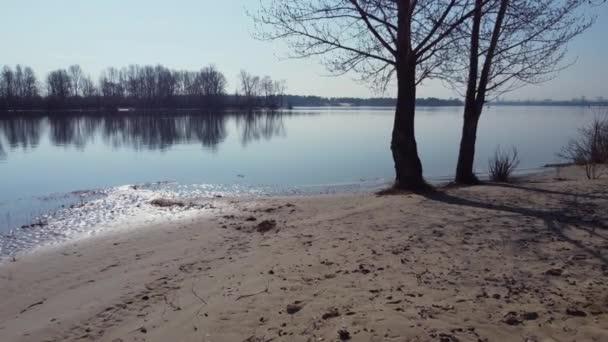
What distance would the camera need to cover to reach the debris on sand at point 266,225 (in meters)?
7.96

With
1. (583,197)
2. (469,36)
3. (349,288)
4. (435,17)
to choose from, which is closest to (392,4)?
(435,17)

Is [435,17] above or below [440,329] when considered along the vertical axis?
above

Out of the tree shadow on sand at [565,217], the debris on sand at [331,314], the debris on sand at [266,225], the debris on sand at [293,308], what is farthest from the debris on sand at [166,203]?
A: the debris on sand at [331,314]

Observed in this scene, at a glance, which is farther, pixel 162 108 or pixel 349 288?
pixel 162 108

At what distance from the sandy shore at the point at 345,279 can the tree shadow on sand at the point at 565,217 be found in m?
0.03

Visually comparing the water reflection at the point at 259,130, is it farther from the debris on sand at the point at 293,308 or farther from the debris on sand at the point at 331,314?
the debris on sand at the point at 331,314

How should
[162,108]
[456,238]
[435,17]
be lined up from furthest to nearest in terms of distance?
[162,108]
[435,17]
[456,238]

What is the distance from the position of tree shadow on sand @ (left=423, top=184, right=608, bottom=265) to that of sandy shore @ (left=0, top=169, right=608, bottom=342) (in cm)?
3

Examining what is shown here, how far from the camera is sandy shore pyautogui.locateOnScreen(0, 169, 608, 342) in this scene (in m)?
3.74

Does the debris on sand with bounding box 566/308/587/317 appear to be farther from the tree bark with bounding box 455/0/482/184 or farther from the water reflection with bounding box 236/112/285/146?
the water reflection with bounding box 236/112/285/146

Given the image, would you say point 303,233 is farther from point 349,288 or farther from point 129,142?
point 129,142

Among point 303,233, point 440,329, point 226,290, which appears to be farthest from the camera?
point 303,233

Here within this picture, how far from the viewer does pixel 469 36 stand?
35.4 feet

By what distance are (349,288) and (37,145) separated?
103ft
